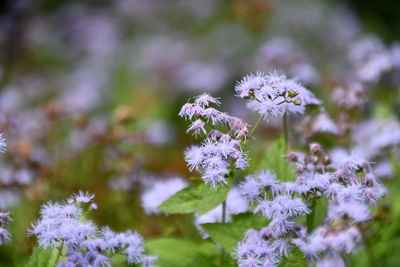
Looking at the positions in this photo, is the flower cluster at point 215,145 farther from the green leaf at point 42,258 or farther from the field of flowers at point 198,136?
the green leaf at point 42,258

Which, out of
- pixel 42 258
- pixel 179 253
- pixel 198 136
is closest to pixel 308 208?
pixel 179 253

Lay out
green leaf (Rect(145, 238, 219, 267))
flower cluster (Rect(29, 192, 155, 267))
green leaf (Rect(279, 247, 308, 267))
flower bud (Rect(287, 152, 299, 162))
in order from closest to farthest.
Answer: flower cluster (Rect(29, 192, 155, 267)) < green leaf (Rect(279, 247, 308, 267)) < flower bud (Rect(287, 152, 299, 162)) < green leaf (Rect(145, 238, 219, 267))

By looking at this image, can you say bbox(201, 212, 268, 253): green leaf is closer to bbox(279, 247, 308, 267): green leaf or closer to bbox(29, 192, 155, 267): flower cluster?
bbox(279, 247, 308, 267): green leaf

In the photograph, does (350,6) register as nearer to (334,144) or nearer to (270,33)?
(270,33)

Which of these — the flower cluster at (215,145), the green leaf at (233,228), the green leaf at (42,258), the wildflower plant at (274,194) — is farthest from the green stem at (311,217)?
the green leaf at (42,258)

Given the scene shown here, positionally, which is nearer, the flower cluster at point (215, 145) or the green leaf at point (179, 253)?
the flower cluster at point (215, 145)

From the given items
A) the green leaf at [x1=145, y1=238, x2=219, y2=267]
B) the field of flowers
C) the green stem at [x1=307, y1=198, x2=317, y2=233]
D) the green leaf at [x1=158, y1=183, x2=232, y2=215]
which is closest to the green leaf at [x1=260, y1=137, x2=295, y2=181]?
the field of flowers

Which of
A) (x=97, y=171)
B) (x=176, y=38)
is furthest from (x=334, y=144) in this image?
(x=176, y=38)
